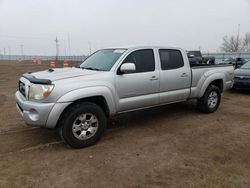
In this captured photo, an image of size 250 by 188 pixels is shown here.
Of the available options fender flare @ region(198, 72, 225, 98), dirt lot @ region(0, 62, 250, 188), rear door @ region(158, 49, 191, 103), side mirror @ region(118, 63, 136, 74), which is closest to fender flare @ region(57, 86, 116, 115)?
side mirror @ region(118, 63, 136, 74)

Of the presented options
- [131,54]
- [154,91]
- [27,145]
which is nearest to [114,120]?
[154,91]

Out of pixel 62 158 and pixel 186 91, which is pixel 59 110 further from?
pixel 186 91

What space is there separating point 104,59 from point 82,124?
1572 millimetres

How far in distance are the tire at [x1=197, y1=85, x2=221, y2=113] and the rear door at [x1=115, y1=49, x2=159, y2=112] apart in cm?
178

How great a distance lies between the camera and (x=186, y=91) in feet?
18.6

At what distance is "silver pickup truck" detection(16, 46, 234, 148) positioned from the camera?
3791 mm

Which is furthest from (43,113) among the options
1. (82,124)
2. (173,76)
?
(173,76)

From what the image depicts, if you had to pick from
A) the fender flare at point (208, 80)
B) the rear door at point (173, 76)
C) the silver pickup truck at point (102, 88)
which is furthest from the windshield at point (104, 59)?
the fender flare at point (208, 80)

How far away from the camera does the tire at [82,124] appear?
389 centimetres

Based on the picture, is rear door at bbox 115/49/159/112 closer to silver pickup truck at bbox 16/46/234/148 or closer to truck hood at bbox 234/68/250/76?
silver pickup truck at bbox 16/46/234/148

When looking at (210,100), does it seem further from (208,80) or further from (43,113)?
(43,113)

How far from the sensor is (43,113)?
146 inches

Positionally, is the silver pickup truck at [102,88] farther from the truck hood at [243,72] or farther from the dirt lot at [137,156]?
the truck hood at [243,72]

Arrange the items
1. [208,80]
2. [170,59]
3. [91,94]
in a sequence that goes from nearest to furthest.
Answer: [91,94] → [170,59] → [208,80]
